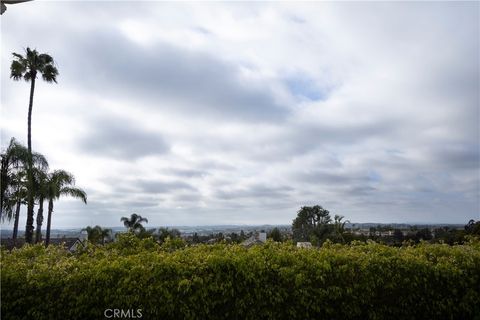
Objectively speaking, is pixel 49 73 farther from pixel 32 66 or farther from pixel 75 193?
pixel 75 193

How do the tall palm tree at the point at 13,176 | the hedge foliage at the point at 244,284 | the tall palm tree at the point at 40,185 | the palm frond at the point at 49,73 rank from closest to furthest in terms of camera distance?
the hedge foliage at the point at 244,284, the tall palm tree at the point at 13,176, the tall palm tree at the point at 40,185, the palm frond at the point at 49,73

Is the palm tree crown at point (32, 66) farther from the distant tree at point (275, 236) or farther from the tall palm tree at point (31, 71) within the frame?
the distant tree at point (275, 236)

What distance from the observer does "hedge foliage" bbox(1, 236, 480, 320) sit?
5461mm

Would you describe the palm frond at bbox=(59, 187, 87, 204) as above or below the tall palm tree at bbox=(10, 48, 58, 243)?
below

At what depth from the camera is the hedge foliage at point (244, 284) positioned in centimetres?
546

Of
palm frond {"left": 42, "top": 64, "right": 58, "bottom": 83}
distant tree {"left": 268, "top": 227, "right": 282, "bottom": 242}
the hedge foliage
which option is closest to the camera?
the hedge foliage

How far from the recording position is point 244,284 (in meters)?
5.67

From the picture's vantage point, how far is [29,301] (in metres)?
5.47

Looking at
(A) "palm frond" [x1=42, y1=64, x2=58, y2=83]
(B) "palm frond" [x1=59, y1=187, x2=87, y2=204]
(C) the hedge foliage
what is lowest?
(C) the hedge foliage

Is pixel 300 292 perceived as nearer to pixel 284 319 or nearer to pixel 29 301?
pixel 284 319

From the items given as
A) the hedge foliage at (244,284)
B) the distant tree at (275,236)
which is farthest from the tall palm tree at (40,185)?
the hedge foliage at (244,284)

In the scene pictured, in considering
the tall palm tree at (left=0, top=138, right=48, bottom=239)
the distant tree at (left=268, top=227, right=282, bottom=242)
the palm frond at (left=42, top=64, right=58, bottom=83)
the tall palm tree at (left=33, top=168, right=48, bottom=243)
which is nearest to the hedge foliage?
the distant tree at (left=268, top=227, right=282, bottom=242)

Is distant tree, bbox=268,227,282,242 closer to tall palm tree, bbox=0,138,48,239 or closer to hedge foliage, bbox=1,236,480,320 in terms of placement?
hedge foliage, bbox=1,236,480,320

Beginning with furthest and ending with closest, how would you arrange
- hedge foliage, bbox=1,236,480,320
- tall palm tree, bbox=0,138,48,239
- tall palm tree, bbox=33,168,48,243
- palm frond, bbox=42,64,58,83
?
palm frond, bbox=42,64,58,83, tall palm tree, bbox=33,168,48,243, tall palm tree, bbox=0,138,48,239, hedge foliage, bbox=1,236,480,320
